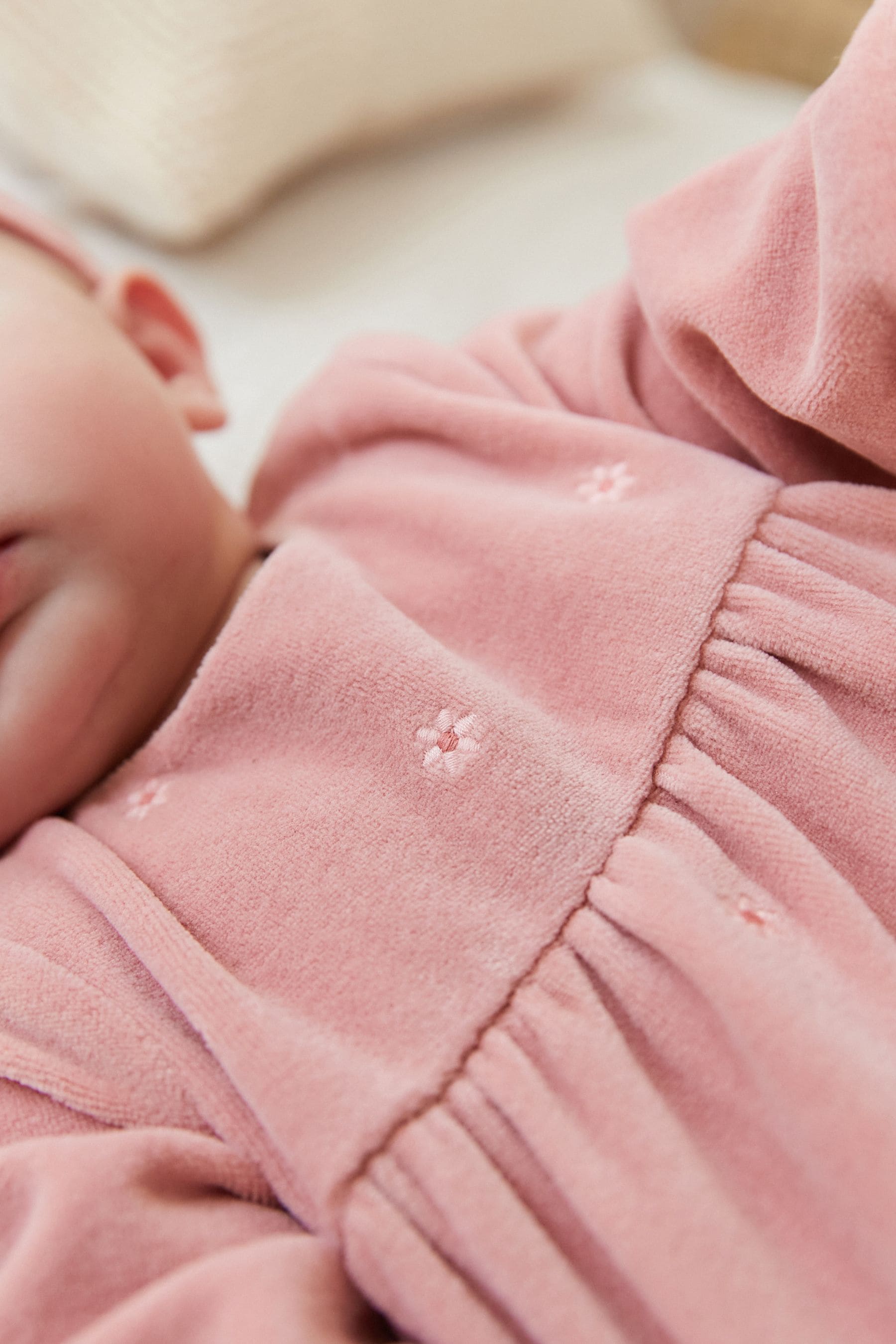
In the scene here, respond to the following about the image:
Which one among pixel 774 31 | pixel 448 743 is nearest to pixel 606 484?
pixel 448 743

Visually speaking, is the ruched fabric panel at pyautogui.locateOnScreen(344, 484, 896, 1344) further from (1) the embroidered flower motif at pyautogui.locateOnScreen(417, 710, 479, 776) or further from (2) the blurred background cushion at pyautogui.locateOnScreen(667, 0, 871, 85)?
(2) the blurred background cushion at pyautogui.locateOnScreen(667, 0, 871, 85)

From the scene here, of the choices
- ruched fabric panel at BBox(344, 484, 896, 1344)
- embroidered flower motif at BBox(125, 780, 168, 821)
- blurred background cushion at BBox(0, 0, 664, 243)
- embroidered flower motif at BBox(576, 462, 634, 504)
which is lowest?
ruched fabric panel at BBox(344, 484, 896, 1344)

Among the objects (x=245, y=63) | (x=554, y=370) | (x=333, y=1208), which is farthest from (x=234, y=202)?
(x=333, y=1208)

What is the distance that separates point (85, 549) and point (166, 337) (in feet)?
0.99

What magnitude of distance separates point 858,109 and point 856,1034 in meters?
0.47

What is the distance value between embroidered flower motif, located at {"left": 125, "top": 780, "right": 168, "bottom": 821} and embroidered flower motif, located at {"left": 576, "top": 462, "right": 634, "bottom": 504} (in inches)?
13.4

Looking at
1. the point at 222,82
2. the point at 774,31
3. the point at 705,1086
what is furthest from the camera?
the point at 774,31

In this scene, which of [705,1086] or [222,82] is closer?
[705,1086]

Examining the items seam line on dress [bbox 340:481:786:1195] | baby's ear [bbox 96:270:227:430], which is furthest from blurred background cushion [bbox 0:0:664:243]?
seam line on dress [bbox 340:481:786:1195]

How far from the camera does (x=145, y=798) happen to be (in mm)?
710

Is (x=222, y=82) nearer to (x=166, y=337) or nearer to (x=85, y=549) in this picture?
(x=166, y=337)

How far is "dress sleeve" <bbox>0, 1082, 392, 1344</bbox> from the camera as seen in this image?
1.64 ft

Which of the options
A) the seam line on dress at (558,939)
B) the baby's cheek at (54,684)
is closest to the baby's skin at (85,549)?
the baby's cheek at (54,684)

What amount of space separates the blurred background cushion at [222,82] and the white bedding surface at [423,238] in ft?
0.16
